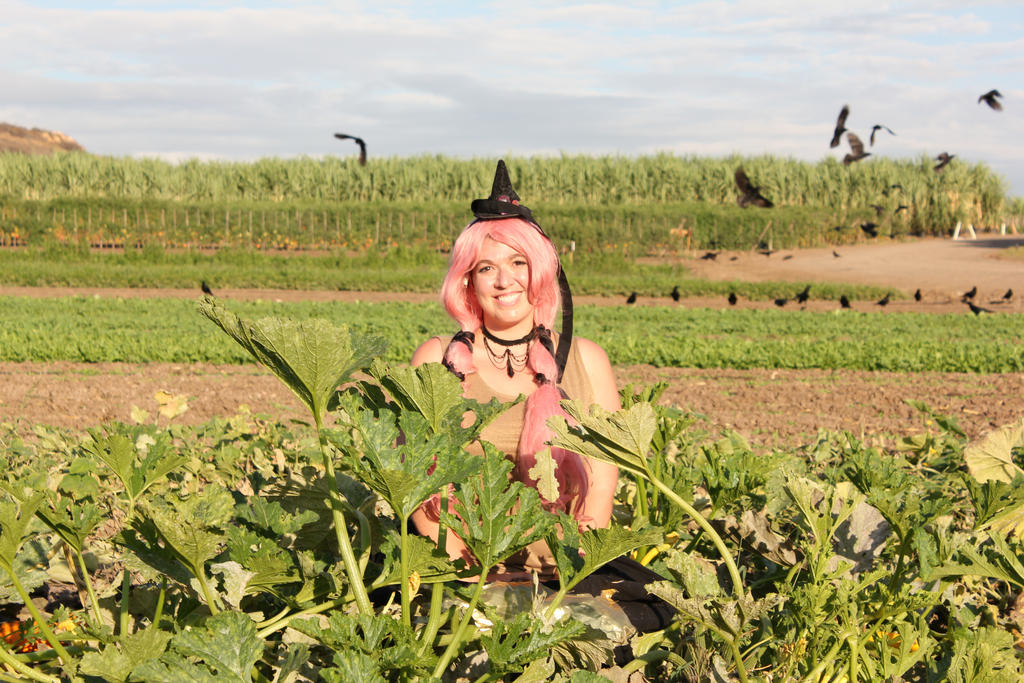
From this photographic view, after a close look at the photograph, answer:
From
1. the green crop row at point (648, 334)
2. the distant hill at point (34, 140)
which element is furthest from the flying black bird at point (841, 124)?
the distant hill at point (34, 140)

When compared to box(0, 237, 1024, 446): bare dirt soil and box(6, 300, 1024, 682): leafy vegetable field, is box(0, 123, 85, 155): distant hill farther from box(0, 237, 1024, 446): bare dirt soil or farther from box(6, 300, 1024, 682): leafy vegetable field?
box(6, 300, 1024, 682): leafy vegetable field

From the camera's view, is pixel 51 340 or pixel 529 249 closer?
pixel 529 249

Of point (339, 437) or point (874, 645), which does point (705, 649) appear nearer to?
point (874, 645)

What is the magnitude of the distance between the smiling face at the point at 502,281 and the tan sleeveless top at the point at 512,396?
209 mm

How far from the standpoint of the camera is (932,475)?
14.0 feet

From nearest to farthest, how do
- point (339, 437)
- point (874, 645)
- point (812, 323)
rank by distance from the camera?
point (339, 437) → point (874, 645) → point (812, 323)

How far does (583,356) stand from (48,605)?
182 cm

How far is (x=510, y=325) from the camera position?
2.98 metres

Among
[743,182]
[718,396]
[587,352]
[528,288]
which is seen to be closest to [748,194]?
[743,182]

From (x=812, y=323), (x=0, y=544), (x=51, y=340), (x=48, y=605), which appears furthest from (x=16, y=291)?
(x=0, y=544)

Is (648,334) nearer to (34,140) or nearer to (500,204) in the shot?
(500,204)

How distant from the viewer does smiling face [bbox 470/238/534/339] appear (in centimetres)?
290

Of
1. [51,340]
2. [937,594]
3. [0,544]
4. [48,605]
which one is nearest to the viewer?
[0,544]

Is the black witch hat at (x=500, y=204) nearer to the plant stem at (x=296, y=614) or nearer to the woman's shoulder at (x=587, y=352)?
the woman's shoulder at (x=587, y=352)
